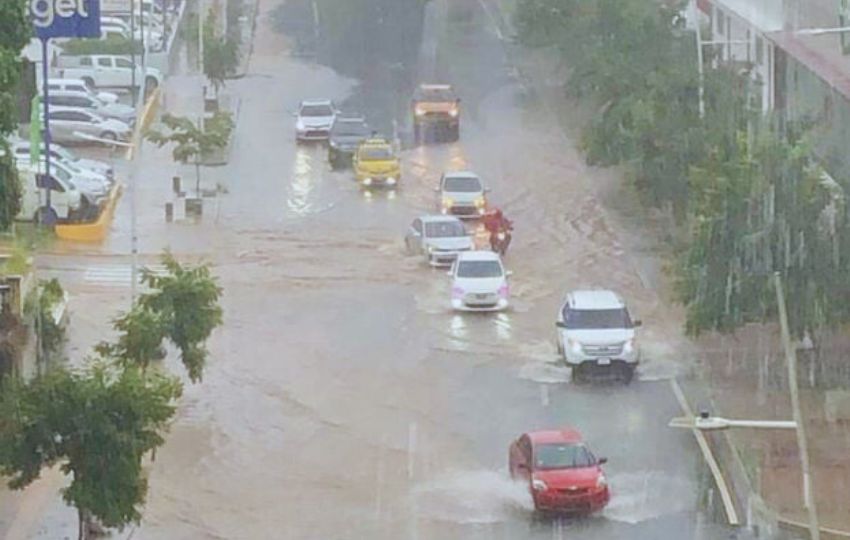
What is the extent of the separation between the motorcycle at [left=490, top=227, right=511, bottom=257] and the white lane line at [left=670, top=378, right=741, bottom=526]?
9401 mm

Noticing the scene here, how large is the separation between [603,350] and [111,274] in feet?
36.3

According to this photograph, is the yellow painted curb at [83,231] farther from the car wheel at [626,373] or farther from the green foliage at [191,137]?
the car wheel at [626,373]

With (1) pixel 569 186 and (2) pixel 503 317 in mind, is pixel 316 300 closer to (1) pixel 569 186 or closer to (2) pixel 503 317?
(2) pixel 503 317

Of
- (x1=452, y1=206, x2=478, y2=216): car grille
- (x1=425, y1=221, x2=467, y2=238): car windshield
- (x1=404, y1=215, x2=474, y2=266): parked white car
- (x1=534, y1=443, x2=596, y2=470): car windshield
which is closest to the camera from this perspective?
(x1=534, y1=443, x2=596, y2=470): car windshield

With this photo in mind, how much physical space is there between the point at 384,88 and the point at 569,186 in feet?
44.3

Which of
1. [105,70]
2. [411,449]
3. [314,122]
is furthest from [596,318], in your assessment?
[105,70]

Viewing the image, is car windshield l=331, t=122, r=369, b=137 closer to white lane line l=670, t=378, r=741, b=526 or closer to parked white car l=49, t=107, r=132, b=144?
parked white car l=49, t=107, r=132, b=144

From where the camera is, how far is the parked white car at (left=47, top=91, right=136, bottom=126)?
52.1 m

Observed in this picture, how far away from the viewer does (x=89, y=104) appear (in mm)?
52438

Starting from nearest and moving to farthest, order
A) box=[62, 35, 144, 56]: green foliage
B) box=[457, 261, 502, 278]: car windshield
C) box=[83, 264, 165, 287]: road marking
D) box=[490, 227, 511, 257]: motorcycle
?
box=[457, 261, 502, 278]: car windshield → box=[83, 264, 165, 287]: road marking → box=[490, 227, 511, 257]: motorcycle → box=[62, 35, 144, 56]: green foliage

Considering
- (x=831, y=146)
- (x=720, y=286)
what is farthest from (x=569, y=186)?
(x=720, y=286)

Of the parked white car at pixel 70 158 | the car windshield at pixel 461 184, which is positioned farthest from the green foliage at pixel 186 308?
the car windshield at pixel 461 184

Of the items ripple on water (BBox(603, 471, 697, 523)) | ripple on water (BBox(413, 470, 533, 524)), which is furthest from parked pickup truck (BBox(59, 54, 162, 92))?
ripple on water (BBox(603, 471, 697, 523))

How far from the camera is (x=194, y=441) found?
2898cm
